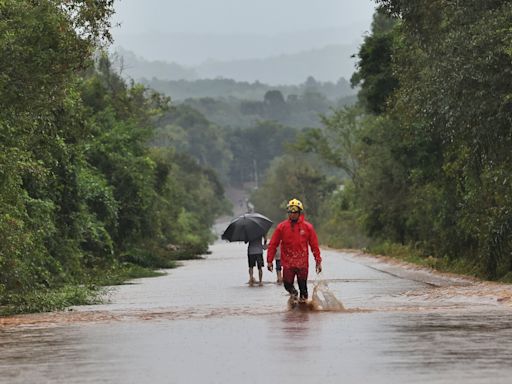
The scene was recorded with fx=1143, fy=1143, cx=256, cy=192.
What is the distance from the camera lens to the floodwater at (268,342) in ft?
35.9

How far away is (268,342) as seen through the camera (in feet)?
45.5

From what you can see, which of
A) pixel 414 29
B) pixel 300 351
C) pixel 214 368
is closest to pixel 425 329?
pixel 300 351

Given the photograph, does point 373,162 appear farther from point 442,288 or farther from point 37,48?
point 37,48

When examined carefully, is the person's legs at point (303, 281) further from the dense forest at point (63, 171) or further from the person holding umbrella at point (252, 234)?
the person holding umbrella at point (252, 234)

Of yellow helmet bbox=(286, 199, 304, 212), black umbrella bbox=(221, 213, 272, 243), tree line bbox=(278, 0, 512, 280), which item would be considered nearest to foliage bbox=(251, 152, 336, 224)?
tree line bbox=(278, 0, 512, 280)

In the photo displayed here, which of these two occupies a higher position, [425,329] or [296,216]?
[296,216]

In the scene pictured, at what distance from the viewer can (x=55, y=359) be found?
12547mm

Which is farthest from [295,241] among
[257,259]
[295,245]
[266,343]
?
[257,259]

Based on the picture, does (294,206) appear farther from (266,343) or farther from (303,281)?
(266,343)

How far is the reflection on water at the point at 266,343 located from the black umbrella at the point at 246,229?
6763 mm

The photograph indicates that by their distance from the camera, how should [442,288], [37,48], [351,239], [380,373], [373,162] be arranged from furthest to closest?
[351,239], [373,162], [442,288], [37,48], [380,373]

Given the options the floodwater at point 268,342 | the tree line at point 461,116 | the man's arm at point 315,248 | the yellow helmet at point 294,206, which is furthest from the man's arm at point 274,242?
the tree line at point 461,116

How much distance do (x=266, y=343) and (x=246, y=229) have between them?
16377mm

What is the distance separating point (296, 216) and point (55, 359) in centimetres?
789
